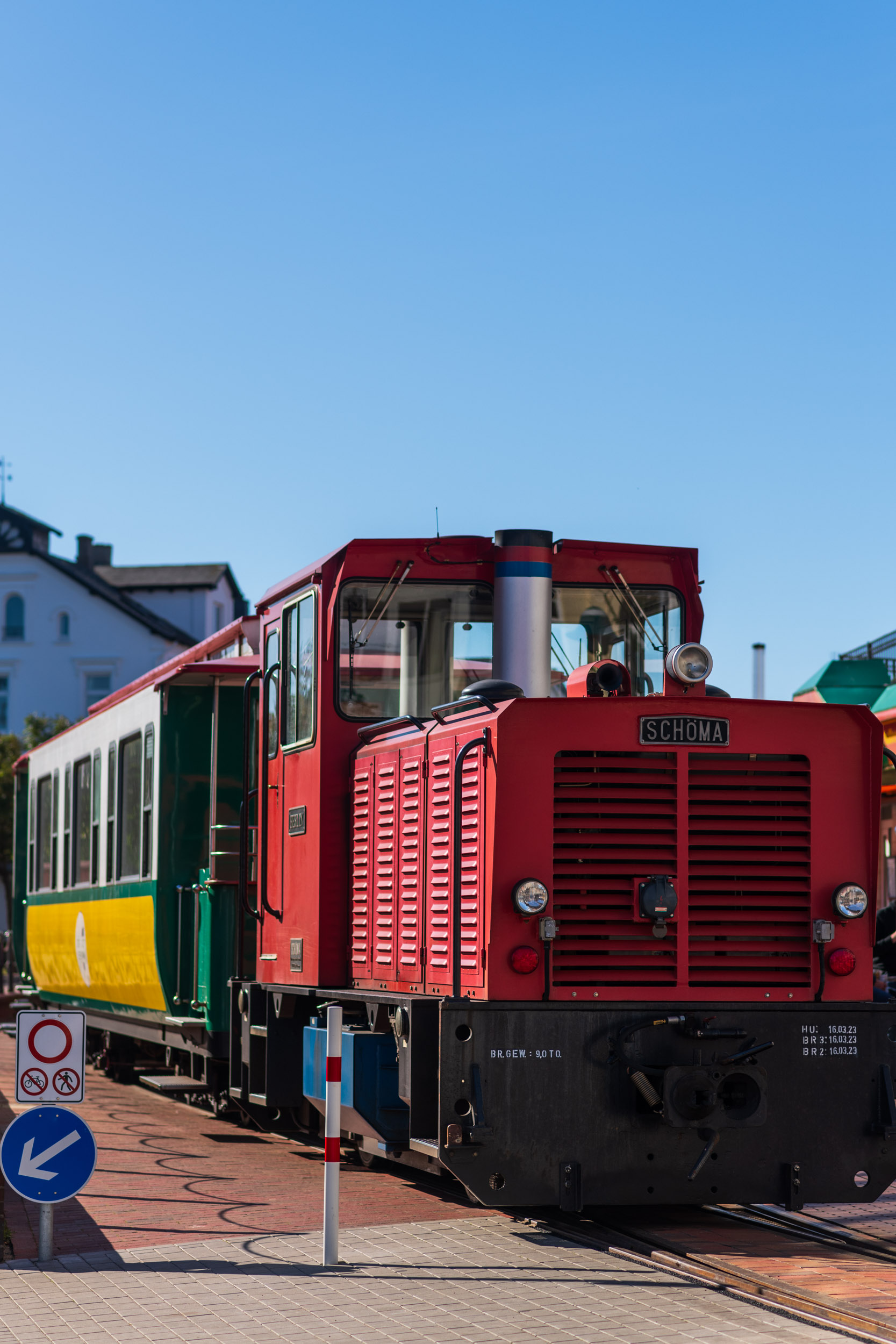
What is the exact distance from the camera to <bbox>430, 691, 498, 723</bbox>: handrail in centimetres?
820

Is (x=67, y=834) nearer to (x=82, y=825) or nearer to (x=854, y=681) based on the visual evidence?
(x=82, y=825)

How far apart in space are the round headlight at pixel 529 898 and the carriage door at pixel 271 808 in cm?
317

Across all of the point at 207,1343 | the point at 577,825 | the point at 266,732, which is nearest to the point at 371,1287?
the point at 207,1343

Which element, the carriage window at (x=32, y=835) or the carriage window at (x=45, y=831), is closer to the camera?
the carriage window at (x=45, y=831)

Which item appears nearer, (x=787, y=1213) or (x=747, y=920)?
(x=747, y=920)

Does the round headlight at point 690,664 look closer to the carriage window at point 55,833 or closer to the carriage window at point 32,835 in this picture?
the carriage window at point 55,833

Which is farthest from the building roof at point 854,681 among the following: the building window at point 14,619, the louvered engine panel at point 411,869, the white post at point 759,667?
the building window at point 14,619

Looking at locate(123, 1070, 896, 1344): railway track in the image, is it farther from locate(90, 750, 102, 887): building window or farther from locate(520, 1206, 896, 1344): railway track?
locate(90, 750, 102, 887): building window

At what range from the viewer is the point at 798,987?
8133 mm

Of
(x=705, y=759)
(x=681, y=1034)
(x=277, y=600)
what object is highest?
(x=277, y=600)

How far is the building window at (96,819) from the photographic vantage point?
52.0 feet

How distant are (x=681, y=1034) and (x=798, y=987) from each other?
68 cm

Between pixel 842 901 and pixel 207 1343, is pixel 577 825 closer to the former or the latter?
pixel 842 901

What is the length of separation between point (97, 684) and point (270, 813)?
1732 inches
